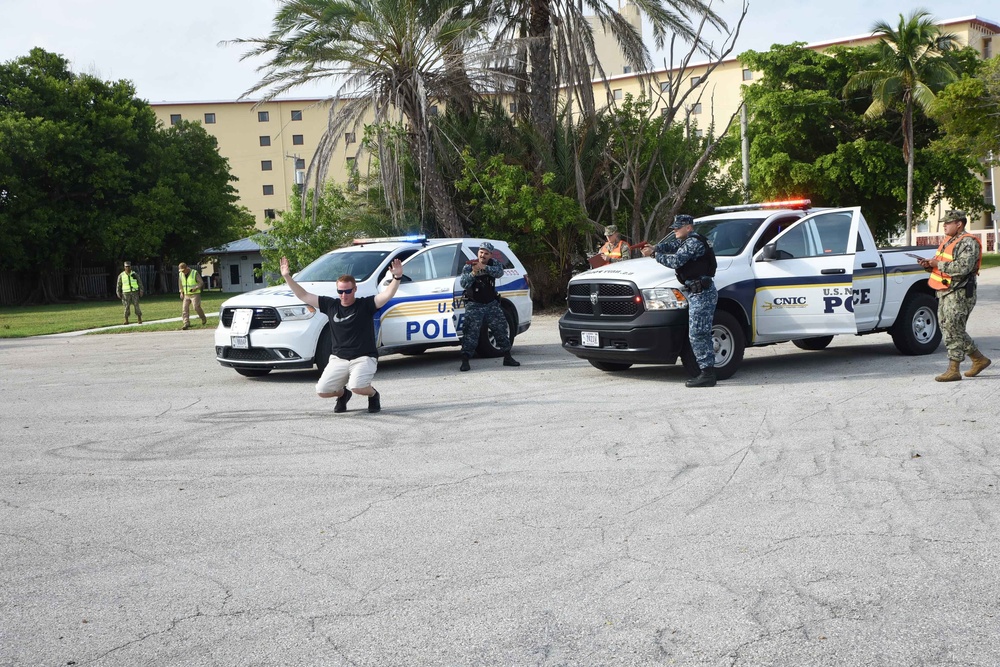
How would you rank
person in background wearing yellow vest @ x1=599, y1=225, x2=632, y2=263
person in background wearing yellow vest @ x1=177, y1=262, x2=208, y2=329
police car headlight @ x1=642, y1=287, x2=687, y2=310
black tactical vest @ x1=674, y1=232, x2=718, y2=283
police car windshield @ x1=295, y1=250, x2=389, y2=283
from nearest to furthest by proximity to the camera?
black tactical vest @ x1=674, y1=232, x2=718, y2=283
police car headlight @ x1=642, y1=287, x2=687, y2=310
police car windshield @ x1=295, y1=250, x2=389, y2=283
person in background wearing yellow vest @ x1=599, y1=225, x2=632, y2=263
person in background wearing yellow vest @ x1=177, y1=262, x2=208, y2=329

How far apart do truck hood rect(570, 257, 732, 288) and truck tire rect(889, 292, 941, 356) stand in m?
2.79

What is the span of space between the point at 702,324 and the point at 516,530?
589 centimetres

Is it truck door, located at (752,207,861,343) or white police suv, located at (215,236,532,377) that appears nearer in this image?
truck door, located at (752,207,861,343)

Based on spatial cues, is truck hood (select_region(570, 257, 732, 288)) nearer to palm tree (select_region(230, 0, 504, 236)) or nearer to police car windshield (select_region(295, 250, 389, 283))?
police car windshield (select_region(295, 250, 389, 283))

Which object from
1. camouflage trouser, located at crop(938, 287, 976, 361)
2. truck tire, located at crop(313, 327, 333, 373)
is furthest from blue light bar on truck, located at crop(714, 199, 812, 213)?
truck tire, located at crop(313, 327, 333, 373)

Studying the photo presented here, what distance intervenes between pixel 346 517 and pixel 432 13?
20.7 metres

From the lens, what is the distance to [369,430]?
9.43m

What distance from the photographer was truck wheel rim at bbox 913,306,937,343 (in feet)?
44.1

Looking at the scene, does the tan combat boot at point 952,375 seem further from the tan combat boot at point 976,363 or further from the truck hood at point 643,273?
the truck hood at point 643,273

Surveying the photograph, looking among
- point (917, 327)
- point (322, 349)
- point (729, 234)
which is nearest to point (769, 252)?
point (729, 234)

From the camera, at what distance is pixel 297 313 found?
1307cm

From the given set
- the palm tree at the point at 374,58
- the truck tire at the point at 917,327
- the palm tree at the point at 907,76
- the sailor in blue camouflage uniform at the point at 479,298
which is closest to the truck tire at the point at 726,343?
the truck tire at the point at 917,327

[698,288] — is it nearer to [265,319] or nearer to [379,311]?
[379,311]

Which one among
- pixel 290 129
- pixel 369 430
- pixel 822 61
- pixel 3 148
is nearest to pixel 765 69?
pixel 822 61
